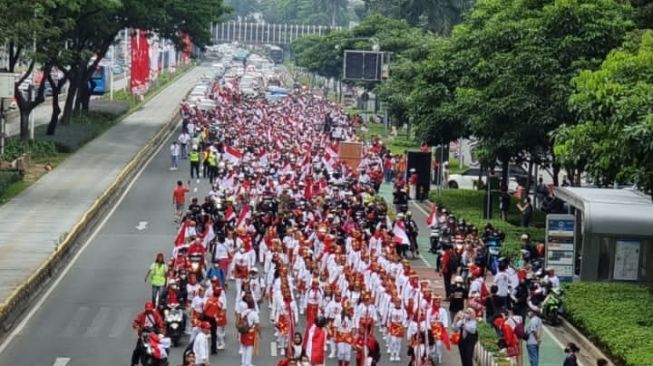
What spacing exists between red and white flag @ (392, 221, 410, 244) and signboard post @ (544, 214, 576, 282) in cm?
513

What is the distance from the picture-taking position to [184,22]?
263 ft

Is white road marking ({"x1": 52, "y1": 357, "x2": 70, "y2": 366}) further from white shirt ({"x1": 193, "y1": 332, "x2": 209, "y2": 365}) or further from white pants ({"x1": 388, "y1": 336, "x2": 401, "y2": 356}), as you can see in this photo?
white pants ({"x1": 388, "y1": 336, "x2": 401, "y2": 356})

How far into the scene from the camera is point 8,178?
179ft

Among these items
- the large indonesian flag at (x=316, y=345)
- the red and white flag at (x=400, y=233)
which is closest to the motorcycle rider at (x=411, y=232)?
the red and white flag at (x=400, y=233)

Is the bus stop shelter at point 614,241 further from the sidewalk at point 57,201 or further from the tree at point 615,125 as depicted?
the sidewalk at point 57,201

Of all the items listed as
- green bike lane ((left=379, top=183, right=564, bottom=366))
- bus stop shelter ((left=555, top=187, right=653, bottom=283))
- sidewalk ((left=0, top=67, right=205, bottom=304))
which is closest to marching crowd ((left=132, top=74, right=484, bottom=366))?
green bike lane ((left=379, top=183, right=564, bottom=366))

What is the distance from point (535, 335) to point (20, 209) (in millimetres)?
26367

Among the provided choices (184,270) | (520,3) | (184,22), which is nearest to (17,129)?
(184,22)

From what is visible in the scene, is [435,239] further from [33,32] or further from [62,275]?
[33,32]

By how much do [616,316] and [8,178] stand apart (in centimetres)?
2927

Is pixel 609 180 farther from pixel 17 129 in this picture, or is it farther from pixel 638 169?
pixel 17 129

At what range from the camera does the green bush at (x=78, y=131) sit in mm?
68562

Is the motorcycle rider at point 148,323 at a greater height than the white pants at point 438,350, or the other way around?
the motorcycle rider at point 148,323

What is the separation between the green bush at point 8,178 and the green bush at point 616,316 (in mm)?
24663
